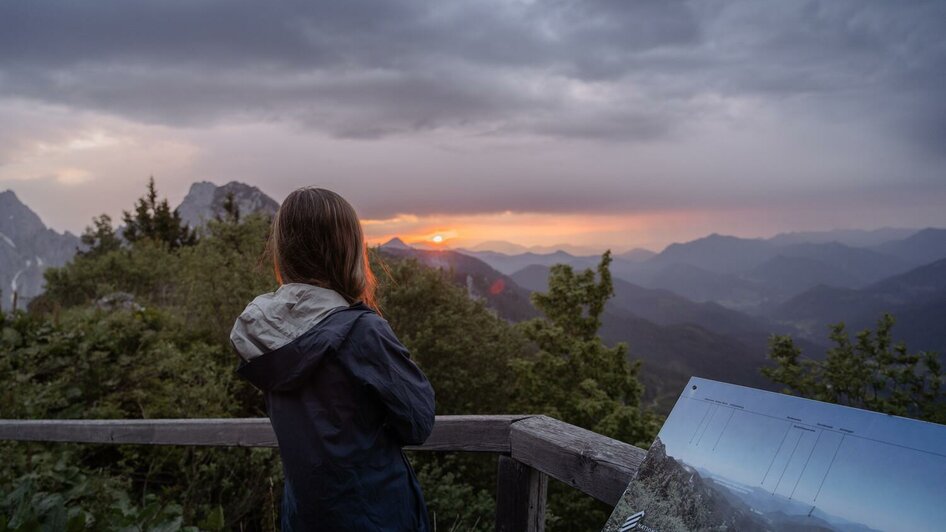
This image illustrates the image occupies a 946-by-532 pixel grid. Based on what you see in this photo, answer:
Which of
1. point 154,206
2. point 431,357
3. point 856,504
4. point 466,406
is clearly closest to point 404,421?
point 856,504

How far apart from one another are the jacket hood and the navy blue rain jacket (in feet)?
0.09

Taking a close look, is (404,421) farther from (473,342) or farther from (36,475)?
(473,342)

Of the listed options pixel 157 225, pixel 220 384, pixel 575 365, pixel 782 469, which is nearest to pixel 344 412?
pixel 782 469

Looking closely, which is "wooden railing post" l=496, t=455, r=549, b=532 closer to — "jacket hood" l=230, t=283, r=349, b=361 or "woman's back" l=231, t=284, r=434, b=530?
"woman's back" l=231, t=284, r=434, b=530

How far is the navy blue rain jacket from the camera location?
75.1 inches

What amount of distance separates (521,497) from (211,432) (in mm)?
1949

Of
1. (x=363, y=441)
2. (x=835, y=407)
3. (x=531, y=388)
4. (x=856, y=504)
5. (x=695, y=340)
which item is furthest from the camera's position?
(x=695, y=340)

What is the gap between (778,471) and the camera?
131cm

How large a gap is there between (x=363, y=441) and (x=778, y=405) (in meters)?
1.24

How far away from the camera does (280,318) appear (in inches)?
77.7

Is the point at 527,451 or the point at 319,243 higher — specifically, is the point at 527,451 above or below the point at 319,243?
below

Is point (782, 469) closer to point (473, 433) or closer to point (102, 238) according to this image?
point (473, 433)

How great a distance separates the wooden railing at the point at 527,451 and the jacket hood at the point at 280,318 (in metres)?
0.88

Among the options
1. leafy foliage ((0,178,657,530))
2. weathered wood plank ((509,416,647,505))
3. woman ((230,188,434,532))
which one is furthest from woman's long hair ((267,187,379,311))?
weathered wood plank ((509,416,647,505))
